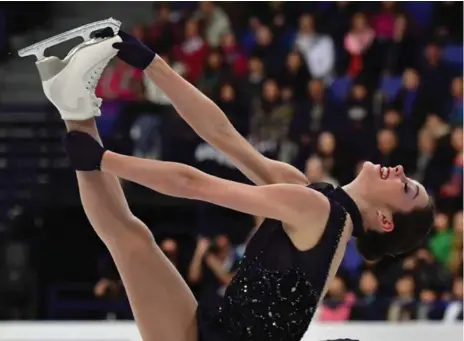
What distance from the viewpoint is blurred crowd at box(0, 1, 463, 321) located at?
4551 mm

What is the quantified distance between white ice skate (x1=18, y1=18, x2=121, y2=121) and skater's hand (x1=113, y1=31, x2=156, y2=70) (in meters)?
0.02

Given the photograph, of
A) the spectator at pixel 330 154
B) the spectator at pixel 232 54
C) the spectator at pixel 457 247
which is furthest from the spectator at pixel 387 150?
the spectator at pixel 232 54

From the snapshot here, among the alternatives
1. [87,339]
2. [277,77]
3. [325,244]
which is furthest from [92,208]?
[277,77]

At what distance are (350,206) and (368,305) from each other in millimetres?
2304

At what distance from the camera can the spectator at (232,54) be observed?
17.9 ft

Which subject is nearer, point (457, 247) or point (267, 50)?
point (457, 247)

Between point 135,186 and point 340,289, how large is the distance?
150 centimetres

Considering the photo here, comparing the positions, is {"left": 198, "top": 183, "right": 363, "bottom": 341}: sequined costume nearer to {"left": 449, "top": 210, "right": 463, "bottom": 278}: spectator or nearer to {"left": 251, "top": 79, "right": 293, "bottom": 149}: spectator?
{"left": 449, "top": 210, "right": 463, "bottom": 278}: spectator

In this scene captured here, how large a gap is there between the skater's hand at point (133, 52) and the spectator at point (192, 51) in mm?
3067

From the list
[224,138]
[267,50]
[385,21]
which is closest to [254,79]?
[267,50]

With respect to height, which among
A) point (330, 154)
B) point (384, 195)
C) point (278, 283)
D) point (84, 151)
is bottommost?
point (330, 154)

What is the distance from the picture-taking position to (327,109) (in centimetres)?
524

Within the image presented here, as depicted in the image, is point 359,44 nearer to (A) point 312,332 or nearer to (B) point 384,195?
(A) point 312,332

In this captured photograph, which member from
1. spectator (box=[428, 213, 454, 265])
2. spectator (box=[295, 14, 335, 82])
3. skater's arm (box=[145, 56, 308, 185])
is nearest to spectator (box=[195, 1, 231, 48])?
spectator (box=[295, 14, 335, 82])
